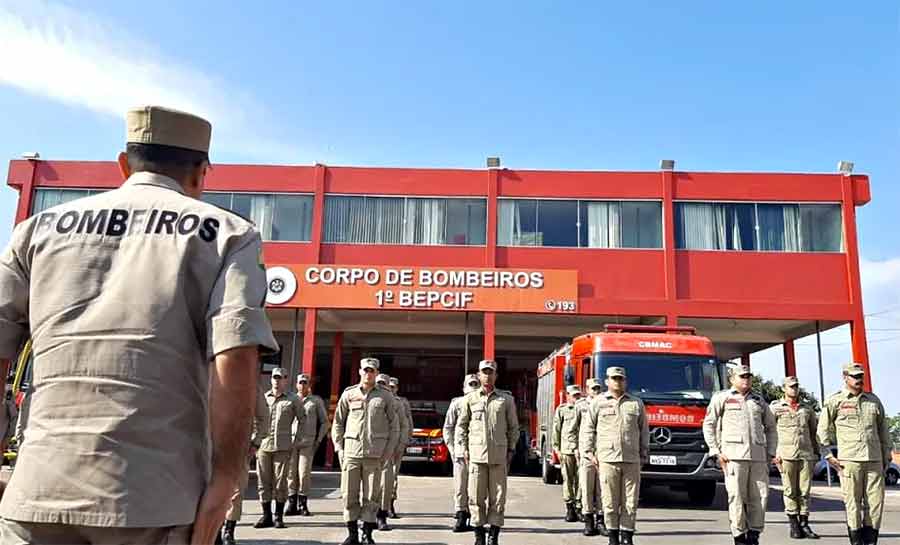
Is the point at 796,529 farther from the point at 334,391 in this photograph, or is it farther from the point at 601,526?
the point at 334,391

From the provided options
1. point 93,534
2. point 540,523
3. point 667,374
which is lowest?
point 540,523

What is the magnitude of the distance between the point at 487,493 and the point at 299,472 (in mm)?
3504

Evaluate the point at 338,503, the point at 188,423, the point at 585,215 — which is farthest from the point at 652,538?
the point at 585,215

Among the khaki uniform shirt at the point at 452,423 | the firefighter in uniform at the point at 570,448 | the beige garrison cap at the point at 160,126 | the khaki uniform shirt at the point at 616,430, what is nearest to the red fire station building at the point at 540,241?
the firefighter in uniform at the point at 570,448

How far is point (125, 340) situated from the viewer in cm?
172

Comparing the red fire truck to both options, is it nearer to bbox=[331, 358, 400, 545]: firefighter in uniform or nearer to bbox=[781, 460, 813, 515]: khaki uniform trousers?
bbox=[781, 460, 813, 515]: khaki uniform trousers

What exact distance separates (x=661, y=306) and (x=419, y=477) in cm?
823

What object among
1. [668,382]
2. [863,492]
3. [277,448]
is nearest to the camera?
[863,492]

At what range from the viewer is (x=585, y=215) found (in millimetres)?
21516

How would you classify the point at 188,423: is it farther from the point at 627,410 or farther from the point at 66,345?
the point at 627,410

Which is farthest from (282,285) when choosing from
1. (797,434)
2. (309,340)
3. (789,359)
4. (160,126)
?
(160,126)

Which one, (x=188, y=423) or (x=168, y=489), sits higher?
(x=188, y=423)

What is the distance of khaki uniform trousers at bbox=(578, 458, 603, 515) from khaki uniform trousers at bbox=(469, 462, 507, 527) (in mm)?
1656

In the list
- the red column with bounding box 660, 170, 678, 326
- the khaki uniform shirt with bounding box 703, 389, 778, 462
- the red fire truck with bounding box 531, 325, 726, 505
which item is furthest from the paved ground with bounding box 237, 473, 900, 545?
the red column with bounding box 660, 170, 678, 326
